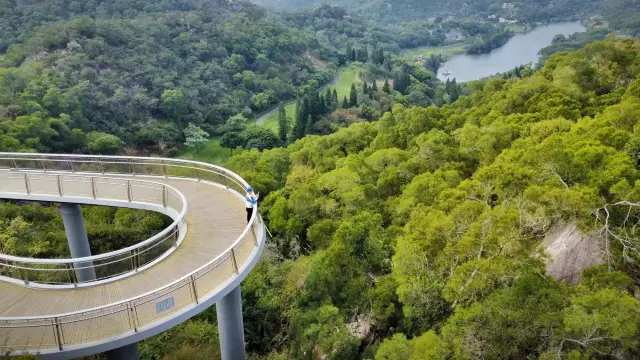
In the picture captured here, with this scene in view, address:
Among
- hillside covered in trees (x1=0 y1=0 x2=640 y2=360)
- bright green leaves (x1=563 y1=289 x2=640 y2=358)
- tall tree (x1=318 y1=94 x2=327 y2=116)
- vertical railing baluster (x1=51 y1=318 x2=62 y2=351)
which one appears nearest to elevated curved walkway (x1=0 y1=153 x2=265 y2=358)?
vertical railing baluster (x1=51 y1=318 x2=62 y2=351)

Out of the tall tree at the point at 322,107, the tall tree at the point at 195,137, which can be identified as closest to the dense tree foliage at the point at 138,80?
the tall tree at the point at 195,137

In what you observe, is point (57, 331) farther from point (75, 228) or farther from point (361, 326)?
point (361, 326)

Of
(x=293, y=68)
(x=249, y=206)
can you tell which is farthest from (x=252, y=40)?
(x=249, y=206)

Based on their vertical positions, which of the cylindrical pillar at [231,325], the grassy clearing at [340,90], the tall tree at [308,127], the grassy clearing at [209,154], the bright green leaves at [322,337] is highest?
the cylindrical pillar at [231,325]

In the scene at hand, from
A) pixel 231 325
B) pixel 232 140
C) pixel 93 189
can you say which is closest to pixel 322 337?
pixel 231 325

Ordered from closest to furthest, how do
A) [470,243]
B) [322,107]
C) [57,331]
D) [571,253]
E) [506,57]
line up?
[57,331], [470,243], [571,253], [322,107], [506,57]

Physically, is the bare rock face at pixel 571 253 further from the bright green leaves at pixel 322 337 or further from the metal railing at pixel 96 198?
the metal railing at pixel 96 198

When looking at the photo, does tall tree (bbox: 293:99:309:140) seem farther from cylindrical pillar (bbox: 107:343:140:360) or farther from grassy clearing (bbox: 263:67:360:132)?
cylindrical pillar (bbox: 107:343:140:360)
